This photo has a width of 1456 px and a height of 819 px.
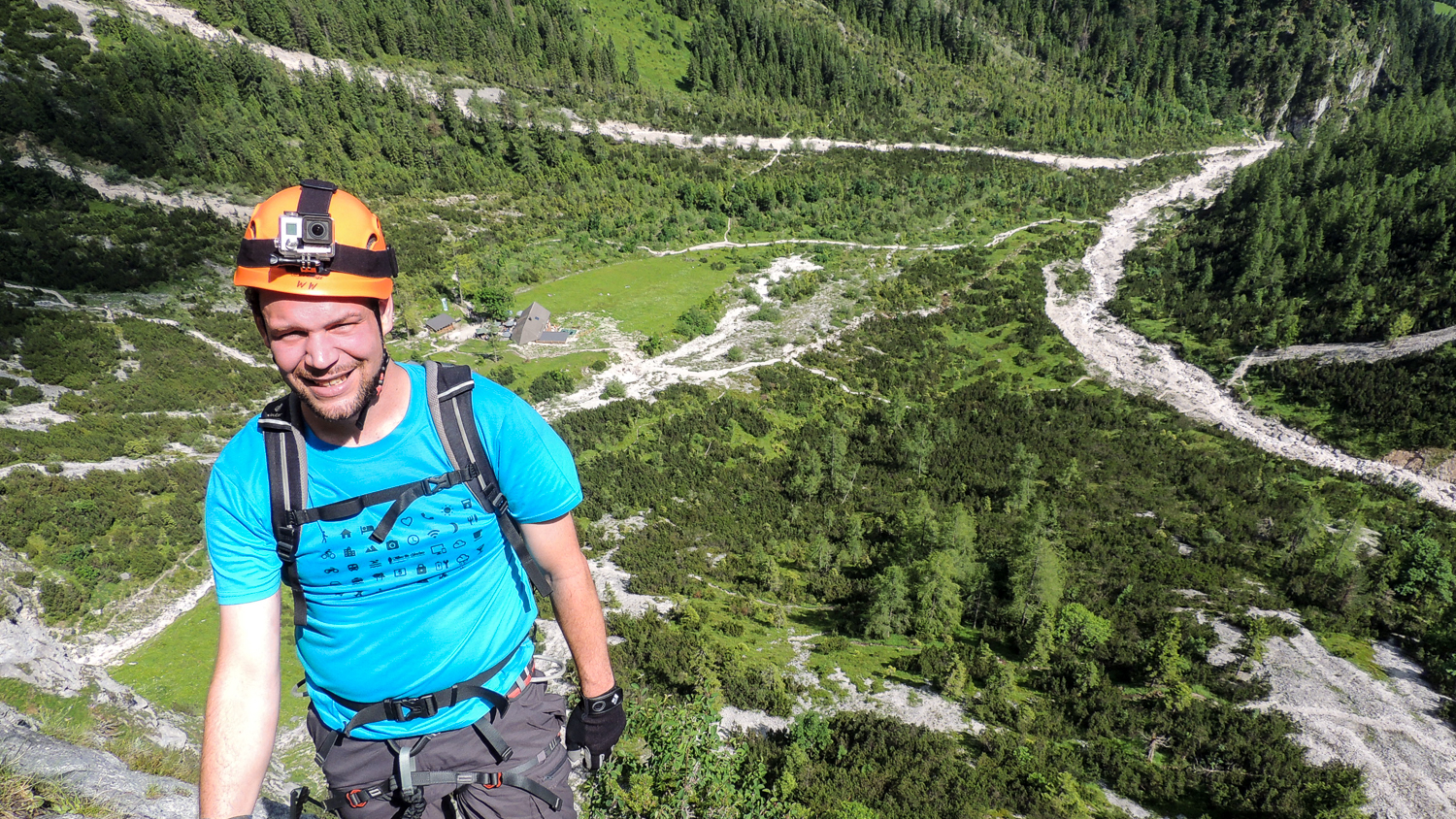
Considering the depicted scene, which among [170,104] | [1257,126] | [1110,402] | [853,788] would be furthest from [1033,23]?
[853,788]

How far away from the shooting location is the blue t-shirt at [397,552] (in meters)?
2.93

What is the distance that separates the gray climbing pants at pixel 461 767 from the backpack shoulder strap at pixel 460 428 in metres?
1.02

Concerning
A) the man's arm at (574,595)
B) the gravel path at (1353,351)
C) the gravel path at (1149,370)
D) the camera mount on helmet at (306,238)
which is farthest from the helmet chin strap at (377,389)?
the gravel path at (1353,351)

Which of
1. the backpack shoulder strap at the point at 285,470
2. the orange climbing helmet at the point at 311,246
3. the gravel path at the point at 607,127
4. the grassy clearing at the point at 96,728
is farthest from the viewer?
the gravel path at the point at 607,127

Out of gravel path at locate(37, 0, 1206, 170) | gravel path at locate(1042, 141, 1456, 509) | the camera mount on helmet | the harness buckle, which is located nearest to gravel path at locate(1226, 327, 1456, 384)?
gravel path at locate(1042, 141, 1456, 509)

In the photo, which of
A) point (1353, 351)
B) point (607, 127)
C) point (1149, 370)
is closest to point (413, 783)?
point (1149, 370)

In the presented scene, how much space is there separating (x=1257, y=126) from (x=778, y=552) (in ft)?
488

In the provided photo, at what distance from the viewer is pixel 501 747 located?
131 inches

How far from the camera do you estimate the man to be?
285cm

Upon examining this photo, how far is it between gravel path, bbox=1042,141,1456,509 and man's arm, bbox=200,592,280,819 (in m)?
51.6

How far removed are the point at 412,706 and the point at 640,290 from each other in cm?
5287

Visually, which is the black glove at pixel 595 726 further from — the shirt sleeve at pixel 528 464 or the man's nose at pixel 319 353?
the man's nose at pixel 319 353

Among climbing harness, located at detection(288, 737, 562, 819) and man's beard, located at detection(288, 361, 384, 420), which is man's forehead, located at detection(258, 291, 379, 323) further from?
climbing harness, located at detection(288, 737, 562, 819)

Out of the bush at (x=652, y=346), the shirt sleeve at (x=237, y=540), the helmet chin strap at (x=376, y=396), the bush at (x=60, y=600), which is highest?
the helmet chin strap at (x=376, y=396)
